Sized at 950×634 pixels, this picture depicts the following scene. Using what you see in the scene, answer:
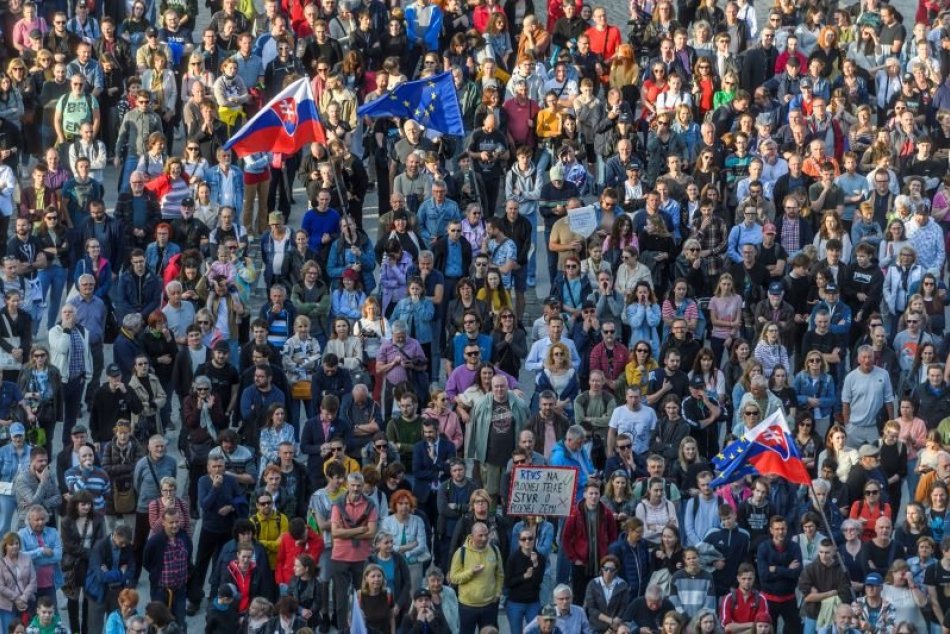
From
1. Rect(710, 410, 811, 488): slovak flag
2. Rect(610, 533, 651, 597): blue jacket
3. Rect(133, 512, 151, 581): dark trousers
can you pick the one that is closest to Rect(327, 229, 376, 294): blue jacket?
Rect(133, 512, 151, 581): dark trousers

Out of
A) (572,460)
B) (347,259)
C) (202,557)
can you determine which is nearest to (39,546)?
(202,557)

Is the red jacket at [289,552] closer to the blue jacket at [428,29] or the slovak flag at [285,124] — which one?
the slovak flag at [285,124]

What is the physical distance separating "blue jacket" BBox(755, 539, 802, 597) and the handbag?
16.2 ft

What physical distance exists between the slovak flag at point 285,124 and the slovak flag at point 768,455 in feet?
21.5

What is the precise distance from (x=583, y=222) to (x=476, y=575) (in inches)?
242

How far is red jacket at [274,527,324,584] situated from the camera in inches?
987

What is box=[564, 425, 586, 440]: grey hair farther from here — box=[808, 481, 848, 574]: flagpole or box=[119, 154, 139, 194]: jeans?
box=[119, 154, 139, 194]: jeans

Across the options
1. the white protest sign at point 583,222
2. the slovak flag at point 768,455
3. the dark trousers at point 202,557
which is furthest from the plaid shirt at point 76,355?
the slovak flag at point 768,455

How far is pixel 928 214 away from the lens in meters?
30.3

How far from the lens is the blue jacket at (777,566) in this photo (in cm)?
2527

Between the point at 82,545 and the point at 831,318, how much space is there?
8101 millimetres

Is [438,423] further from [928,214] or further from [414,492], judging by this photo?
[928,214]

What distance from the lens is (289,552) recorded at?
82.4 ft

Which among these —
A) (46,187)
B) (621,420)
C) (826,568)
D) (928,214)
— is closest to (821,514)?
(826,568)
